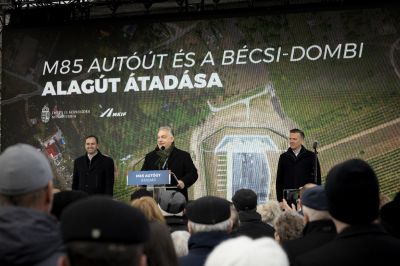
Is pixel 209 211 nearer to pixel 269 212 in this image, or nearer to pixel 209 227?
pixel 209 227

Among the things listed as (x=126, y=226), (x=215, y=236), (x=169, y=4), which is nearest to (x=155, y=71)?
(x=169, y=4)

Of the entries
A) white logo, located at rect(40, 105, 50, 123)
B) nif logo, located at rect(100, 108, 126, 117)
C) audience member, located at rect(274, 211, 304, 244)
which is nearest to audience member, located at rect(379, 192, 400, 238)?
audience member, located at rect(274, 211, 304, 244)

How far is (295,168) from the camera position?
813 centimetres

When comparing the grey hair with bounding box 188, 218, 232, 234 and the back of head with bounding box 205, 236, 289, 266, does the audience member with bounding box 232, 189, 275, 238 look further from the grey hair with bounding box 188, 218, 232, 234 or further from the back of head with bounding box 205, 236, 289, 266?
the back of head with bounding box 205, 236, 289, 266

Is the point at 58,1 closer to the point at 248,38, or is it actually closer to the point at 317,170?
the point at 248,38

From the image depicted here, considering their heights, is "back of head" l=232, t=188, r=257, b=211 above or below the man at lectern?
below

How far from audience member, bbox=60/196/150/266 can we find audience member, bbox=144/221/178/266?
104 cm

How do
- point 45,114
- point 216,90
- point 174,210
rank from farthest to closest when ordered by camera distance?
point 45,114
point 216,90
point 174,210

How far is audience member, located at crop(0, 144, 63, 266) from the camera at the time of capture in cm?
179

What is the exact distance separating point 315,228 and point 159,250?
0.80 metres

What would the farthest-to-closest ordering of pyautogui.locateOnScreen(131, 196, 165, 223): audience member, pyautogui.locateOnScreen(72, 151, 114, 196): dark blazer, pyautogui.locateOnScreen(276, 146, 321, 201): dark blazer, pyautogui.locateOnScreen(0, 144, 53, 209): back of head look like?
pyautogui.locateOnScreen(72, 151, 114, 196): dark blazer < pyautogui.locateOnScreen(276, 146, 321, 201): dark blazer < pyautogui.locateOnScreen(131, 196, 165, 223): audience member < pyautogui.locateOnScreen(0, 144, 53, 209): back of head

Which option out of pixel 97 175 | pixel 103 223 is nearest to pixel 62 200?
pixel 103 223

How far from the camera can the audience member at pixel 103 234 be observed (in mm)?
1386

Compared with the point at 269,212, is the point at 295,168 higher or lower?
higher
